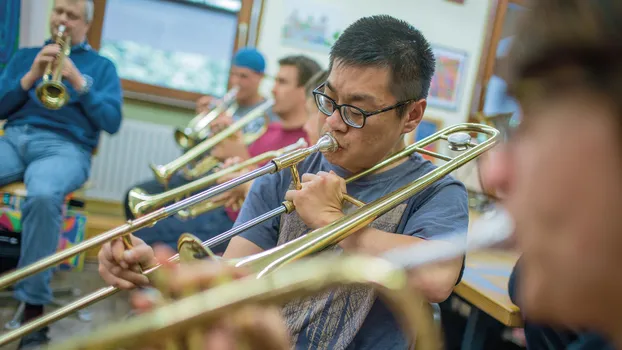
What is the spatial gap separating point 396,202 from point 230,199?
98 cm

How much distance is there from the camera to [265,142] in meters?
2.61

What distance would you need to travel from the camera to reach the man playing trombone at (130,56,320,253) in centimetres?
211

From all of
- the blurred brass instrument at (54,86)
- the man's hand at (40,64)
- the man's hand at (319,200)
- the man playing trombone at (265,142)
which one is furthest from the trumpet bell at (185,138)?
the man's hand at (319,200)

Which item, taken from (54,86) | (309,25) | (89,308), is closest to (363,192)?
(54,86)

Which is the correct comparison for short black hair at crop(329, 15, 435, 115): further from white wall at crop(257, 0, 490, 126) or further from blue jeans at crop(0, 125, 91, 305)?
white wall at crop(257, 0, 490, 126)

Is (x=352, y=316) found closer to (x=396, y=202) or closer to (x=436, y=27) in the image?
(x=396, y=202)

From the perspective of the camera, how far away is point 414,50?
3.81 ft

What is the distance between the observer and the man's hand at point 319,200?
1.02 meters

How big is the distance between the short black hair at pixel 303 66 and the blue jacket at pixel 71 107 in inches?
37.9

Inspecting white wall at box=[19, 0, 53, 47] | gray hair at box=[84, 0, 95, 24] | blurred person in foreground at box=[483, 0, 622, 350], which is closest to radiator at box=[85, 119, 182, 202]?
white wall at box=[19, 0, 53, 47]

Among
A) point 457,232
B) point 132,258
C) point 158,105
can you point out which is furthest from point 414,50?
point 158,105

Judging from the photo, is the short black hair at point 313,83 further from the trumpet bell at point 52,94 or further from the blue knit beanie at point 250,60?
the trumpet bell at point 52,94

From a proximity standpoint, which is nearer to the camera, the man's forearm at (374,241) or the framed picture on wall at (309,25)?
the man's forearm at (374,241)

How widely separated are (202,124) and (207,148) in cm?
63
